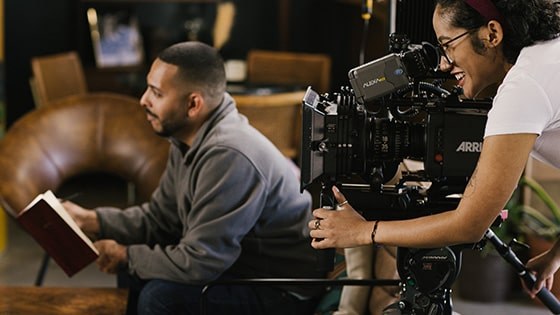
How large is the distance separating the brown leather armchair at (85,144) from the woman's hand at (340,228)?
1.61 metres

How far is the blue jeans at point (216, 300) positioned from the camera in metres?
2.68

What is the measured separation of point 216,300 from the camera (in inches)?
106

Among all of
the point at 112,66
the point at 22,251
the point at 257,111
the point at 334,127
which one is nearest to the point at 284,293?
the point at 334,127

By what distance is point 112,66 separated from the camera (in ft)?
20.6

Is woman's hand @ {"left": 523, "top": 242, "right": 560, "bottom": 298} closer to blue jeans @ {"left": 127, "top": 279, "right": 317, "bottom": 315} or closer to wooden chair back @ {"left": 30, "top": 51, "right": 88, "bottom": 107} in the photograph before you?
blue jeans @ {"left": 127, "top": 279, "right": 317, "bottom": 315}

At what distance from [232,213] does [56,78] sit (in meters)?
2.81

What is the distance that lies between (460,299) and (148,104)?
1.92 m

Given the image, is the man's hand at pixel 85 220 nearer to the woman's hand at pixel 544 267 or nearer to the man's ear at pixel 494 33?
the woman's hand at pixel 544 267

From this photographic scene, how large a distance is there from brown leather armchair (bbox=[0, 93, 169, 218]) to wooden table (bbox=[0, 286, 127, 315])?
33.8 inches

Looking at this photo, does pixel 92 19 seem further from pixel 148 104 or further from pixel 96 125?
pixel 148 104

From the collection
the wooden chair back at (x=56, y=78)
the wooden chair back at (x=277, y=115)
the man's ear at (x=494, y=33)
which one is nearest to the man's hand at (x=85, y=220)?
the wooden chair back at (x=277, y=115)

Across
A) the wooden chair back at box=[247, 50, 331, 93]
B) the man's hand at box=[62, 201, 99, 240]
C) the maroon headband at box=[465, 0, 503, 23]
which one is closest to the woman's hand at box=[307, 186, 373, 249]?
the maroon headband at box=[465, 0, 503, 23]

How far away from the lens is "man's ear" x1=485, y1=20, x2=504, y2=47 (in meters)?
1.91

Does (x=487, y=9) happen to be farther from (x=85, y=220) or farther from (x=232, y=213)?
(x=85, y=220)
